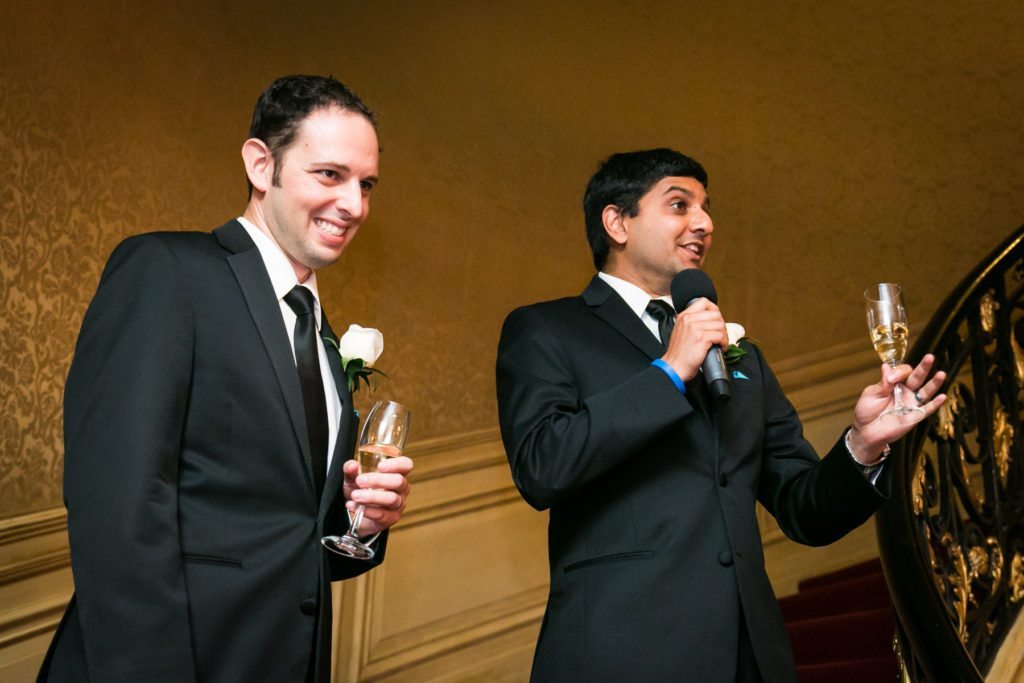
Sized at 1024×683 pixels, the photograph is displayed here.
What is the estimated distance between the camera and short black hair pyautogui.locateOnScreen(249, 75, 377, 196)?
2141 millimetres

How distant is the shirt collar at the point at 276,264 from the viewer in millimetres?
2098

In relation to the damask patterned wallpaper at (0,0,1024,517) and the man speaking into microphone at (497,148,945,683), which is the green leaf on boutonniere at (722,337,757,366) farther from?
the damask patterned wallpaper at (0,0,1024,517)

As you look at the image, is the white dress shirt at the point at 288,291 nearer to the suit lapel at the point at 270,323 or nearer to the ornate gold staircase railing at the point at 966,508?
the suit lapel at the point at 270,323

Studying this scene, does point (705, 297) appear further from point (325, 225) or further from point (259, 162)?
point (259, 162)

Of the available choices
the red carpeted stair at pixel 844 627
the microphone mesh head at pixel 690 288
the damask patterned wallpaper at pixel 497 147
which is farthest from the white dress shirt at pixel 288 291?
the red carpeted stair at pixel 844 627

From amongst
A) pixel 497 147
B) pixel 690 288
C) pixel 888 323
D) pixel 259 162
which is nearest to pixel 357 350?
pixel 259 162

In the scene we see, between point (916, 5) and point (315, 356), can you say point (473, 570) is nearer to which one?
point (315, 356)

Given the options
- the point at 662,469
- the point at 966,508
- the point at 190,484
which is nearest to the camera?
the point at 190,484

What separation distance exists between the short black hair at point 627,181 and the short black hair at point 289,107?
827 mm

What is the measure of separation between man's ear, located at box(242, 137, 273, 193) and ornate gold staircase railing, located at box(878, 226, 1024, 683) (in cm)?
176

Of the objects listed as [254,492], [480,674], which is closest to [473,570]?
[480,674]

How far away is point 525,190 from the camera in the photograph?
189 inches

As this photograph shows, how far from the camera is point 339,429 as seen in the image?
6.79ft

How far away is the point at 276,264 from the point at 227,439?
1.26 feet
